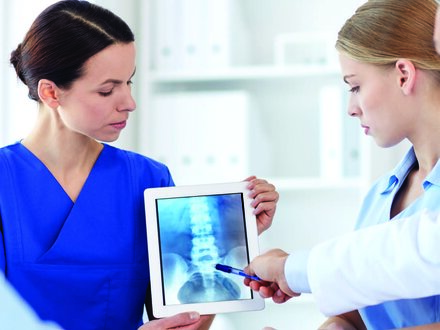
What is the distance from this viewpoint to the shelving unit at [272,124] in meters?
2.58

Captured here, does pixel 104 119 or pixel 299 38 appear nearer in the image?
pixel 104 119

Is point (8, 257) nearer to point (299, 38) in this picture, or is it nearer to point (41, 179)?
point (41, 179)

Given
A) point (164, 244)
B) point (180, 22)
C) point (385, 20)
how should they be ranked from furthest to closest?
1. point (180, 22)
2. point (164, 244)
3. point (385, 20)

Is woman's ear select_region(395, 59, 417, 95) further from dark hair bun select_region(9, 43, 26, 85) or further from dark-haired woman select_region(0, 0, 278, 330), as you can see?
dark hair bun select_region(9, 43, 26, 85)

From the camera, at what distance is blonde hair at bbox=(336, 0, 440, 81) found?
1.19 meters

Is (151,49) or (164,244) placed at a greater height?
(151,49)

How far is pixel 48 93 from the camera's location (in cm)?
143

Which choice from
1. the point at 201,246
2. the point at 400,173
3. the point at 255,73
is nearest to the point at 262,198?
the point at 201,246

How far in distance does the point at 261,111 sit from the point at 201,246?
1527mm

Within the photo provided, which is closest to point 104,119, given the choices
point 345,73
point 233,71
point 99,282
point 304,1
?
point 99,282

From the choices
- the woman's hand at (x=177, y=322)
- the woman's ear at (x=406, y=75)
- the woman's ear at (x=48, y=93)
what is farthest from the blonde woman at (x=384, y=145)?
the woman's ear at (x=48, y=93)

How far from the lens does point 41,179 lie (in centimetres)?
143

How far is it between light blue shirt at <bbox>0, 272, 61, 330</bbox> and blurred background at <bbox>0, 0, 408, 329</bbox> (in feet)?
4.13

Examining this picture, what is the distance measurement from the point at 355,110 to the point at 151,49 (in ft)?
5.14
